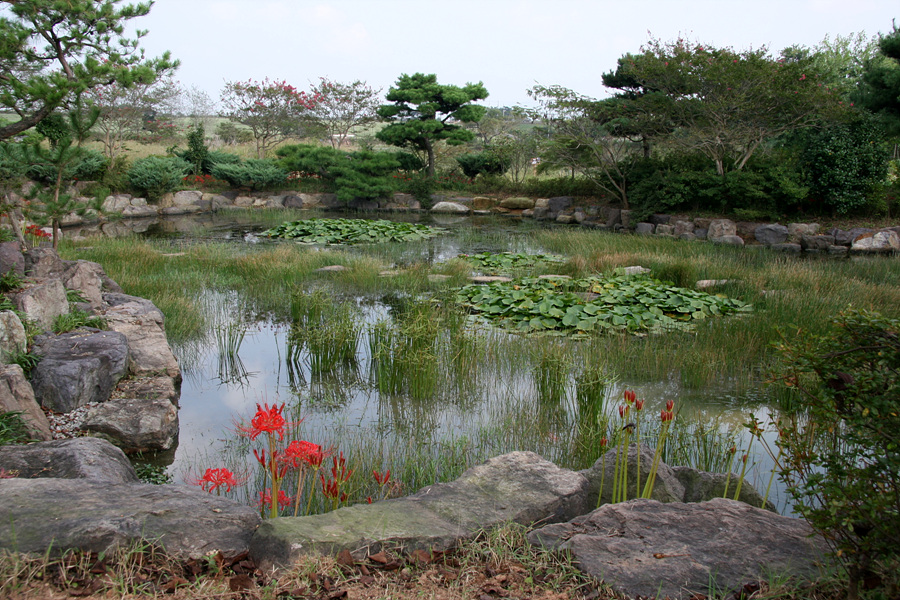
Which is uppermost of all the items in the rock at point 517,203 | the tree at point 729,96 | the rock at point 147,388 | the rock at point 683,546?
the tree at point 729,96

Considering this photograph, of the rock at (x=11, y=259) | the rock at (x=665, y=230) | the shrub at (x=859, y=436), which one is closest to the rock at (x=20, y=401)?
the rock at (x=11, y=259)

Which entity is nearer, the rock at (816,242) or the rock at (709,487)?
the rock at (709,487)

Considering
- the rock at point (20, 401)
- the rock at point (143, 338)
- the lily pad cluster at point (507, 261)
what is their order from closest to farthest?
1. the rock at point (20, 401)
2. the rock at point (143, 338)
3. the lily pad cluster at point (507, 261)

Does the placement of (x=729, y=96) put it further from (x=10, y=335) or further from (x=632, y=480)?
(x=10, y=335)

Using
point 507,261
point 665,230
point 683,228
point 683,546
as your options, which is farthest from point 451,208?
point 683,546

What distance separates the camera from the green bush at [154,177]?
16.3 metres

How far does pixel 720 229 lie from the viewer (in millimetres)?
12914

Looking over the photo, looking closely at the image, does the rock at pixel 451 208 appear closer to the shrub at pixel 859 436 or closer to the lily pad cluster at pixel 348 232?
the lily pad cluster at pixel 348 232

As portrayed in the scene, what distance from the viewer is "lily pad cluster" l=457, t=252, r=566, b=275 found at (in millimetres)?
8904

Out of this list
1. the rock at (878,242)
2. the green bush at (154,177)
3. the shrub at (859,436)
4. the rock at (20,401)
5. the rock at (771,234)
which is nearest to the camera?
the shrub at (859,436)

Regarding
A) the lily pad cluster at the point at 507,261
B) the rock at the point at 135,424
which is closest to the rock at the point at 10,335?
the rock at the point at 135,424

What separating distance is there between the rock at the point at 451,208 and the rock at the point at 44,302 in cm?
1467

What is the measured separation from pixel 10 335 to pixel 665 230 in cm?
1289

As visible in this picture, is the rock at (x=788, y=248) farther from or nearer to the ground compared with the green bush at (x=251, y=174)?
nearer to the ground
